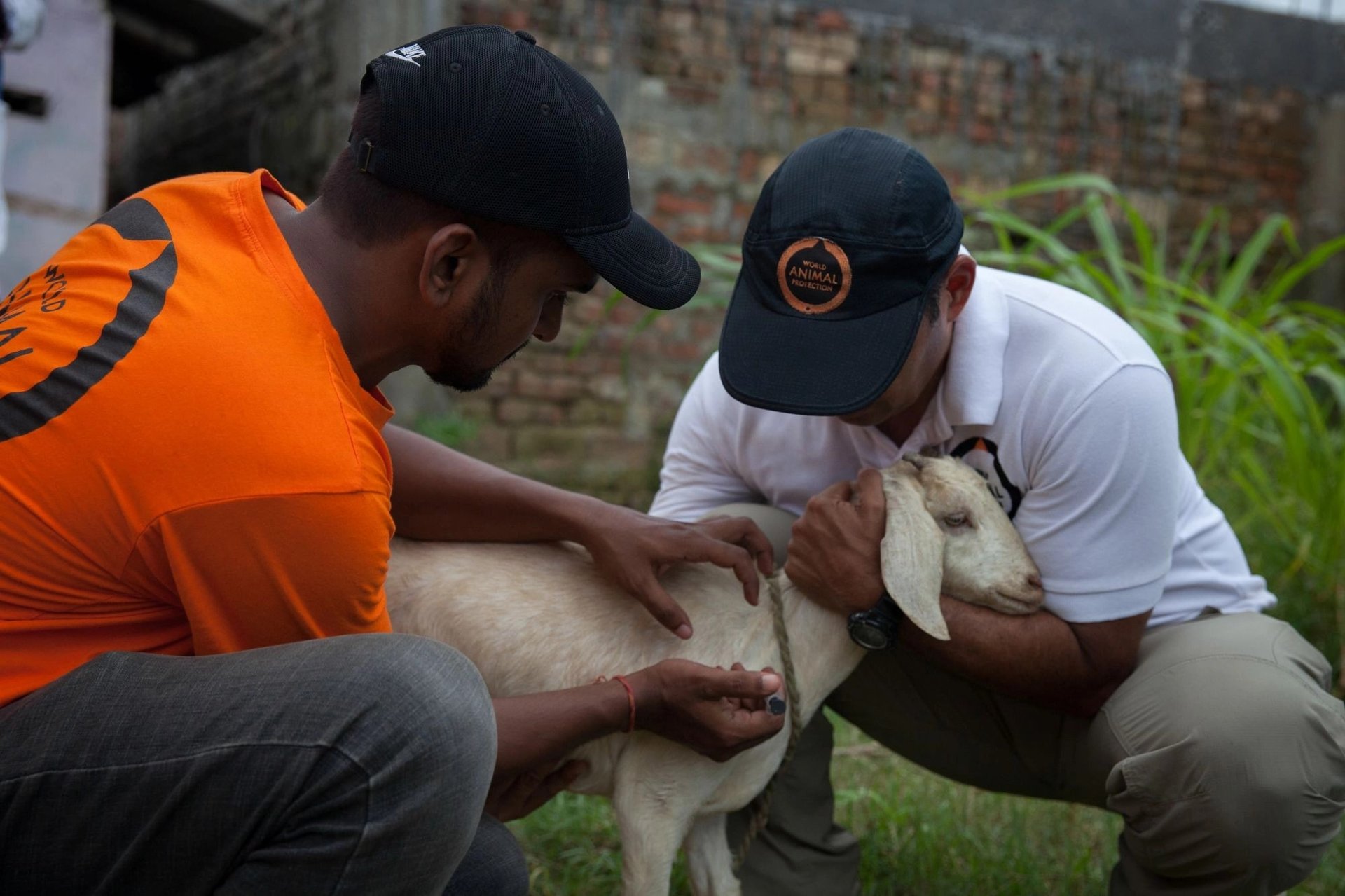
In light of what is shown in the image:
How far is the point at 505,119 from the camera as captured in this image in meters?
1.88

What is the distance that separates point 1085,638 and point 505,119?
1466 mm

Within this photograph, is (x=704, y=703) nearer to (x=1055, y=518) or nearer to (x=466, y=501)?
(x=466, y=501)

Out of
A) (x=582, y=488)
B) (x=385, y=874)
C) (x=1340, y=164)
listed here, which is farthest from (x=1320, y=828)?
(x=1340, y=164)

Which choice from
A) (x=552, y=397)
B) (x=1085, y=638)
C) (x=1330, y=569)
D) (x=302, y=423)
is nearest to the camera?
(x=302, y=423)

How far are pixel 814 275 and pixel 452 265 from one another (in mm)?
720

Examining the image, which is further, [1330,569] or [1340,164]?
[1340,164]

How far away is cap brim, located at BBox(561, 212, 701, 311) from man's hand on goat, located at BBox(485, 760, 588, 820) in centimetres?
87

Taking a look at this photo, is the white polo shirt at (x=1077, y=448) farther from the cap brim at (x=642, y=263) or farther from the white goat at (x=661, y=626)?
the cap brim at (x=642, y=263)

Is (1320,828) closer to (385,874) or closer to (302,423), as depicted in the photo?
(385,874)

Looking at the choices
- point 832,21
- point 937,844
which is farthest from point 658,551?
point 832,21

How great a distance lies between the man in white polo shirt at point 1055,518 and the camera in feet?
7.56

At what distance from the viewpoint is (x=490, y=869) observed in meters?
2.27

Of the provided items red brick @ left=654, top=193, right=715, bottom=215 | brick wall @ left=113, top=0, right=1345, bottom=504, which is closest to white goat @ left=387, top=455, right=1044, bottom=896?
brick wall @ left=113, top=0, right=1345, bottom=504

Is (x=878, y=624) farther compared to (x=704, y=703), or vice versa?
(x=878, y=624)
